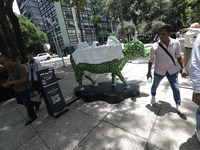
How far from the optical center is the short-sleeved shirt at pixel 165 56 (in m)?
2.09

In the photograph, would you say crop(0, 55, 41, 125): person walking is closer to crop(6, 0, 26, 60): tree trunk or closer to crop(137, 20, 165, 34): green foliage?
crop(6, 0, 26, 60): tree trunk

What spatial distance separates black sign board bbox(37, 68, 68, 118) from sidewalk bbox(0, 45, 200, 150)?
8.6 inches

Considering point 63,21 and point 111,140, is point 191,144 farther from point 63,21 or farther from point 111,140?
point 63,21

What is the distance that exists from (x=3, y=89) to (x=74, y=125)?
4052mm

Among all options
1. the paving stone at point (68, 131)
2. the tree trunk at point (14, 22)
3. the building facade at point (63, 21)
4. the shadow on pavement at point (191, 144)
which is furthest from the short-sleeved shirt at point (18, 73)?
the building facade at point (63, 21)

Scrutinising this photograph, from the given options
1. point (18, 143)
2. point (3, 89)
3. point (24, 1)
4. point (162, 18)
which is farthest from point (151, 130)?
point (24, 1)

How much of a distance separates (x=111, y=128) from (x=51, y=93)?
1702mm

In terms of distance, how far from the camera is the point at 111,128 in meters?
2.21

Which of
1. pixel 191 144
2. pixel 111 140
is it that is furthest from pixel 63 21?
pixel 191 144

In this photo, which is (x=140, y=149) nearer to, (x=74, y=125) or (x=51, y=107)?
(x=74, y=125)

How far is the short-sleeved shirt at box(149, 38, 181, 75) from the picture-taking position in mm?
2093

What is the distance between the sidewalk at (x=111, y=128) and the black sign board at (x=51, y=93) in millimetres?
217

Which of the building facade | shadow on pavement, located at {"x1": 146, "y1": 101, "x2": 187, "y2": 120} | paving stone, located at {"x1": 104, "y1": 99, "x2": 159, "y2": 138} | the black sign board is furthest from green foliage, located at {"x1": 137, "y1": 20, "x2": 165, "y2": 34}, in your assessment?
the black sign board

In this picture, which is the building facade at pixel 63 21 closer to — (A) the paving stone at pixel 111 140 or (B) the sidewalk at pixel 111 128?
(B) the sidewalk at pixel 111 128
